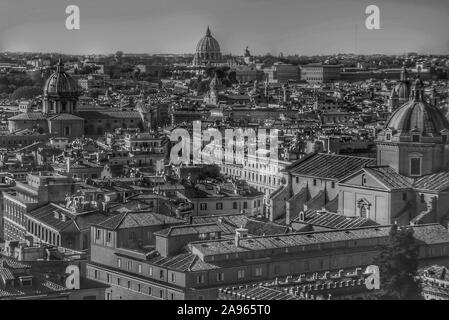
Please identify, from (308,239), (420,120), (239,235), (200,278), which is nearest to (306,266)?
(308,239)

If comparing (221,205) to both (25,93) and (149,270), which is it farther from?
(25,93)

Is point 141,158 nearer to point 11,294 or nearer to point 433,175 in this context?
point 433,175

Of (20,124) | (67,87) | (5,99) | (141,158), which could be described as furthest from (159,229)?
(5,99)

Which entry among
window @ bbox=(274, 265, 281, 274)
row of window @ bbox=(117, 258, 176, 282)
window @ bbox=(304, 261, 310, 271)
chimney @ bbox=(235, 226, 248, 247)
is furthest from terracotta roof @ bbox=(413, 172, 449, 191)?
row of window @ bbox=(117, 258, 176, 282)

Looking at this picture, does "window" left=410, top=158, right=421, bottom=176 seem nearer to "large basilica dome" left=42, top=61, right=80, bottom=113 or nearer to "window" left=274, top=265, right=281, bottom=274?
"window" left=274, top=265, right=281, bottom=274

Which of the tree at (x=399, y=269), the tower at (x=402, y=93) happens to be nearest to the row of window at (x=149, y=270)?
the tree at (x=399, y=269)
